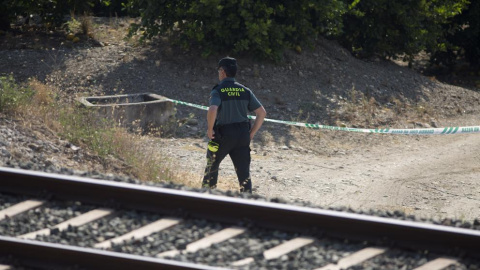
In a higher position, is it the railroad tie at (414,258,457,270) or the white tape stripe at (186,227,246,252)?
the railroad tie at (414,258,457,270)

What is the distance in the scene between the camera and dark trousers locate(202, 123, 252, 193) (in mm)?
7738

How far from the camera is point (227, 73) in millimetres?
7676

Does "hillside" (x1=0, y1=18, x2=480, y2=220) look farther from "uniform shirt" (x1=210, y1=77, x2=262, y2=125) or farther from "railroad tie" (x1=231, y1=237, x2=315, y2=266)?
"railroad tie" (x1=231, y1=237, x2=315, y2=266)

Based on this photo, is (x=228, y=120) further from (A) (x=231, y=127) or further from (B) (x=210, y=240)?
(B) (x=210, y=240)

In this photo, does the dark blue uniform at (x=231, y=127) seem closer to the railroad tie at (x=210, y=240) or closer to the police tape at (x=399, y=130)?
the railroad tie at (x=210, y=240)

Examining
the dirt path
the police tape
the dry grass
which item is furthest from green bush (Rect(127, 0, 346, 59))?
the dry grass

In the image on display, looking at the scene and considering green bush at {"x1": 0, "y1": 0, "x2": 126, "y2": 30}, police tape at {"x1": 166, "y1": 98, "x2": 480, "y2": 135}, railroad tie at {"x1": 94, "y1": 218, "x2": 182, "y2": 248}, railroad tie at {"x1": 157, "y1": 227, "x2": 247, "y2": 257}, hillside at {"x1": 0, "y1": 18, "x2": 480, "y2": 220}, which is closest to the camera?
railroad tie at {"x1": 157, "y1": 227, "x2": 247, "y2": 257}

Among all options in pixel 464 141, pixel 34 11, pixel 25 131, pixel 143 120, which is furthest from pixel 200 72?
pixel 25 131

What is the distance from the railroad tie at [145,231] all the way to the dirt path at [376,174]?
126 inches

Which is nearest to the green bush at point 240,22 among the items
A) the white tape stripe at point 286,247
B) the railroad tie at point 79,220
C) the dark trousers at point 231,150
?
the dark trousers at point 231,150

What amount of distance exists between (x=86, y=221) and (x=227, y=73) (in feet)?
8.87

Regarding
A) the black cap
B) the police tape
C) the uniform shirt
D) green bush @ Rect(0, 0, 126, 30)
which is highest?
green bush @ Rect(0, 0, 126, 30)

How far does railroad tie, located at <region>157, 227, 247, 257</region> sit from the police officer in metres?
2.37

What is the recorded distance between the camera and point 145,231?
542cm
